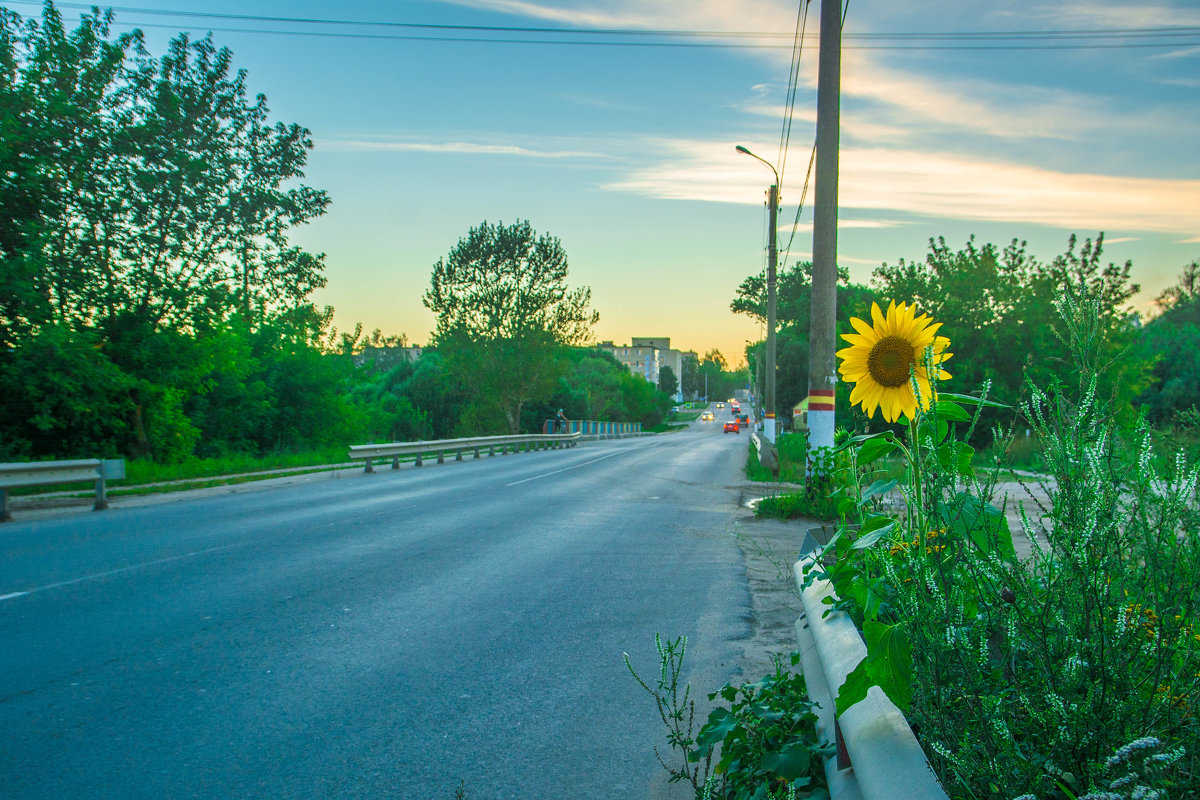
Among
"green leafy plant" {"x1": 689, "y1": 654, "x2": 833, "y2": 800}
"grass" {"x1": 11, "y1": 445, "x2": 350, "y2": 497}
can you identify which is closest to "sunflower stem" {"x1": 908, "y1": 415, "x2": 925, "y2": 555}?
"green leafy plant" {"x1": 689, "y1": 654, "x2": 833, "y2": 800}

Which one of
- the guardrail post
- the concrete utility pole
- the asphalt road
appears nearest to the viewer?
the asphalt road

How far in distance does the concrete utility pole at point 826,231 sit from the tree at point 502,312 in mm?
48298

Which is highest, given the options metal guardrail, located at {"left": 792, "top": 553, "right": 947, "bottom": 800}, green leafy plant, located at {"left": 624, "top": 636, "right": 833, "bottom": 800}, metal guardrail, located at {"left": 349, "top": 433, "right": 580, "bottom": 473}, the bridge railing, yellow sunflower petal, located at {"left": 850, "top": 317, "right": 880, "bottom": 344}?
yellow sunflower petal, located at {"left": 850, "top": 317, "right": 880, "bottom": 344}

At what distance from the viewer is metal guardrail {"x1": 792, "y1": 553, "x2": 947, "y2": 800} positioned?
166cm

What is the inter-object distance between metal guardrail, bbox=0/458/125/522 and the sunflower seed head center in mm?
13876

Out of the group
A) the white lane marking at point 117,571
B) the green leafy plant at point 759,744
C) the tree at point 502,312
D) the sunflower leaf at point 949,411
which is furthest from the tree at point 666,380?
the sunflower leaf at point 949,411

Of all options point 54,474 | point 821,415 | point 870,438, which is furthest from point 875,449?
point 54,474

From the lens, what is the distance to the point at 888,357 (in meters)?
3.01

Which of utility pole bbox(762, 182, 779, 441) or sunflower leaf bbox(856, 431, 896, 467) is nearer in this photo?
sunflower leaf bbox(856, 431, 896, 467)

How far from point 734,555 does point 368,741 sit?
6.79m

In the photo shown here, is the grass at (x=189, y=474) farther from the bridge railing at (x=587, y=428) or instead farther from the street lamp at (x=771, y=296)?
the bridge railing at (x=587, y=428)

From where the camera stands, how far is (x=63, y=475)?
13797 mm

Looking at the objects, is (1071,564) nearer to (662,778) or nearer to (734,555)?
(662,778)

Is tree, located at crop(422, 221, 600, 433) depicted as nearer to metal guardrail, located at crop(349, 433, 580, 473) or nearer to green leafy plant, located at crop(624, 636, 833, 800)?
metal guardrail, located at crop(349, 433, 580, 473)
